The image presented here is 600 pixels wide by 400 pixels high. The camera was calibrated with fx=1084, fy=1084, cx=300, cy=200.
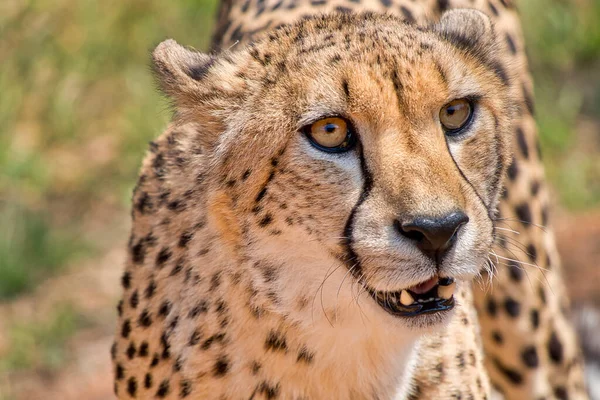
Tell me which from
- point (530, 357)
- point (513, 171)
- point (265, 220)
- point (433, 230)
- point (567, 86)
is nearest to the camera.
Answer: point (433, 230)

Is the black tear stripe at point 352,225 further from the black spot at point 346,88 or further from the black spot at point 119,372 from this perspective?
the black spot at point 119,372

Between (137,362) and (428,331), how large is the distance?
2.17 ft

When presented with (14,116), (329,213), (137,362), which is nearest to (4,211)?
(14,116)

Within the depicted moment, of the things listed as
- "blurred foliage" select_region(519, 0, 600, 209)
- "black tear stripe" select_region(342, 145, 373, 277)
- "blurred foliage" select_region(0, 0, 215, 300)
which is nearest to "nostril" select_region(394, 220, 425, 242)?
"black tear stripe" select_region(342, 145, 373, 277)

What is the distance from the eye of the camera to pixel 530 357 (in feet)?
9.23

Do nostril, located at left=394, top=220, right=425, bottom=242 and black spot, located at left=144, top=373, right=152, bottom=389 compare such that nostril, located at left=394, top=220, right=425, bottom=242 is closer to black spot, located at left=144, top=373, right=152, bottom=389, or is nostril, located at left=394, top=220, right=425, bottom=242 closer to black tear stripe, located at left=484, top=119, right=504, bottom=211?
black tear stripe, located at left=484, top=119, right=504, bottom=211

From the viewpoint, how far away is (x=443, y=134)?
73.9 inches

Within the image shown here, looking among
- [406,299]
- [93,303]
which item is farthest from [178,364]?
[93,303]

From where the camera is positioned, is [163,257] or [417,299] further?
[163,257]

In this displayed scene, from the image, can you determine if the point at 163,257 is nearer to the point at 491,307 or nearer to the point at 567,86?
the point at 491,307

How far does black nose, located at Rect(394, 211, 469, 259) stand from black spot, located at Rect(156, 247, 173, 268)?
2.11ft

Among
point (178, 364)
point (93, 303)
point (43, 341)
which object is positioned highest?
point (178, 364)

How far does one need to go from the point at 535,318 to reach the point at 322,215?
1.10 metres

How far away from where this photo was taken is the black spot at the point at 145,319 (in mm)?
2217
